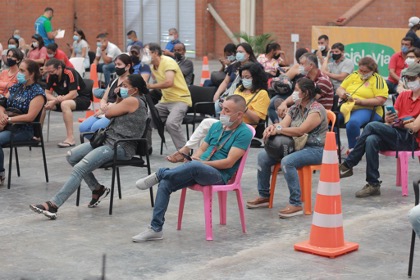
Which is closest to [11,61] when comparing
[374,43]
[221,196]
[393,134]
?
[221,196]

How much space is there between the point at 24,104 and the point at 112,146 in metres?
2.01

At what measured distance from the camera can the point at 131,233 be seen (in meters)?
8.13

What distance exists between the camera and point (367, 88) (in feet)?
37.2

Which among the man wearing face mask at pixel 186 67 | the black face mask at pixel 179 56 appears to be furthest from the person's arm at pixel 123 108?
the black face mask at pixel 179 56

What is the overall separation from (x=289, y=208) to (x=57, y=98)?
543 centimetres

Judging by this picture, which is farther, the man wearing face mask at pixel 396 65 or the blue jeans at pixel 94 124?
the man wearing face mask at pixel 396 65

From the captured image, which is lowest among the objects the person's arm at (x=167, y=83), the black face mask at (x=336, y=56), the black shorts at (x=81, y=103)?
the black shorts at (x=81, y=103)

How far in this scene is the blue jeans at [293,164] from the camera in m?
8.73

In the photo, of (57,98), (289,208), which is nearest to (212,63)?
(57,98)

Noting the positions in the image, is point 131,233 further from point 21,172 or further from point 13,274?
point 21,172

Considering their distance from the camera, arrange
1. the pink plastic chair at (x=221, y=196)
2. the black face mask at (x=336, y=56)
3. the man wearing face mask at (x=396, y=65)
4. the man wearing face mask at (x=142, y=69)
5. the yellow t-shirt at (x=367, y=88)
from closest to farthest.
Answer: the pink plastic chair at (x=221, y=196) < the yellow t-shirt at (x=367, y=88) < the man wearing face mask at (x=142, y=69) < the black face mask at (x=336, y=56) < the man wearing face mask at (x=396, y=65)

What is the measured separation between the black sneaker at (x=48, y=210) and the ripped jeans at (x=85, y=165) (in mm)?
57

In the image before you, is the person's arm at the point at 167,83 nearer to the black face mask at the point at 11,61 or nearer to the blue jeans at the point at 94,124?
the blue jeans at the point at 94,124

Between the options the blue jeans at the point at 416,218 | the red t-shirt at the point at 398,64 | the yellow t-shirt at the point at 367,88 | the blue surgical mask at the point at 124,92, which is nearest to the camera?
the blue jeans at the point at 416,218
